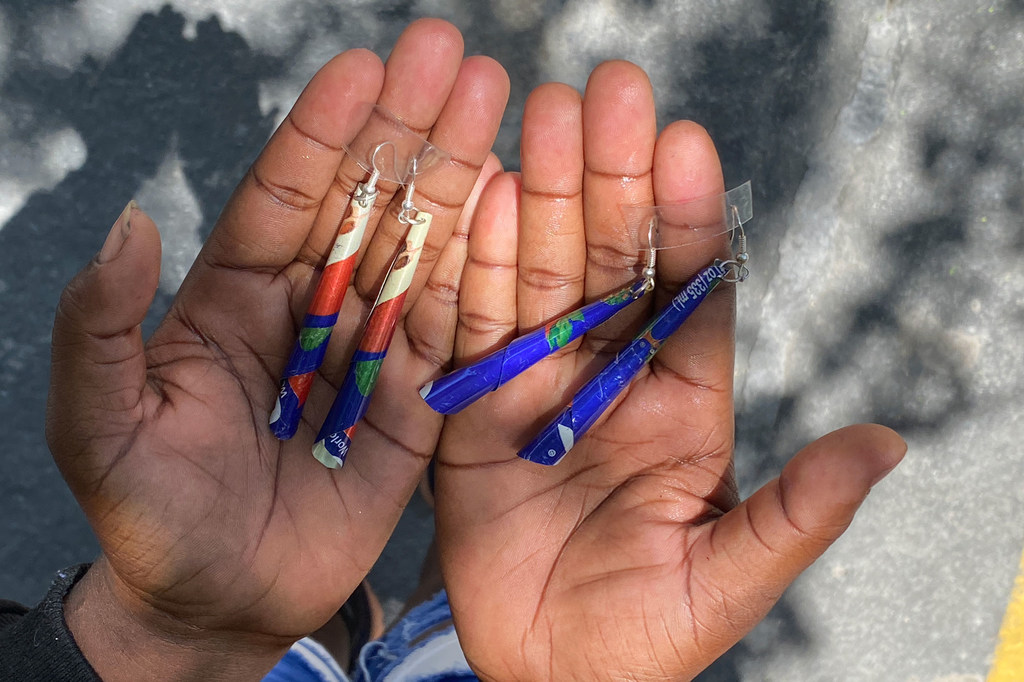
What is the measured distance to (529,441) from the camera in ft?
7.52

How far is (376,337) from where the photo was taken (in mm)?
2262

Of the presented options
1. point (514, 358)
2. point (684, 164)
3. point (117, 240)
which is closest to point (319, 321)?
point (514, 358)

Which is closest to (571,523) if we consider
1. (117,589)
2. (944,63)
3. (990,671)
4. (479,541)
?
(479,541)

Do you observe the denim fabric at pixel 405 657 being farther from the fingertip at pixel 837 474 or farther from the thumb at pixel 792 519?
the fingertip at pixel 837 474

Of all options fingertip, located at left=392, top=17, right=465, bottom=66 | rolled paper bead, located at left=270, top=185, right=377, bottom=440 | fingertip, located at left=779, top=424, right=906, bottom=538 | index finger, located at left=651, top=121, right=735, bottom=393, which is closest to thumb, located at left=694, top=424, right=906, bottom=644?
fingertip, located at left=779, top=424, right=906, bottom=538

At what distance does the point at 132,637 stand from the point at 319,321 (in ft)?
2.91

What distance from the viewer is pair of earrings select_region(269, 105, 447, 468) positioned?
7.20ft

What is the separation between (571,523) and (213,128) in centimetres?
204

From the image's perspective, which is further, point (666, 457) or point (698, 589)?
point (666, 457)

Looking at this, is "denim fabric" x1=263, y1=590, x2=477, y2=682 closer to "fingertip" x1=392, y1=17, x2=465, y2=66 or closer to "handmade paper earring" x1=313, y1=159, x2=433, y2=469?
"handmade paper earring" x1=313, y1=159, x2=433, y2=469

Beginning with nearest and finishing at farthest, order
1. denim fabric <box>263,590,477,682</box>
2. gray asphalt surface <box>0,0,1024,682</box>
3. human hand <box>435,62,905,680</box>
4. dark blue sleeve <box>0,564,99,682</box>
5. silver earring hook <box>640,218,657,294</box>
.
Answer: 1. human hand <box>435,62,905,680</box>
2. dark blue sleeve <box>0,564,99,682</box>
3. silver earring hook <box>640,218,657,294</box>
4. denim fabric <box>263,590,477,682</box>
5. gray asphalt surface <box>0,0,1024,682</box>

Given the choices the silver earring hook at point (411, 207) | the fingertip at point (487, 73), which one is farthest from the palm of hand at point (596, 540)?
the fingertip at point (487, 73)

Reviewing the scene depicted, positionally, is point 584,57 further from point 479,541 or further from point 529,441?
point 479,541

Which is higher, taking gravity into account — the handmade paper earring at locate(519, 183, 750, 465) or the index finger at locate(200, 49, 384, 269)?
the index finger at locate(200, 49, 384, 269)
